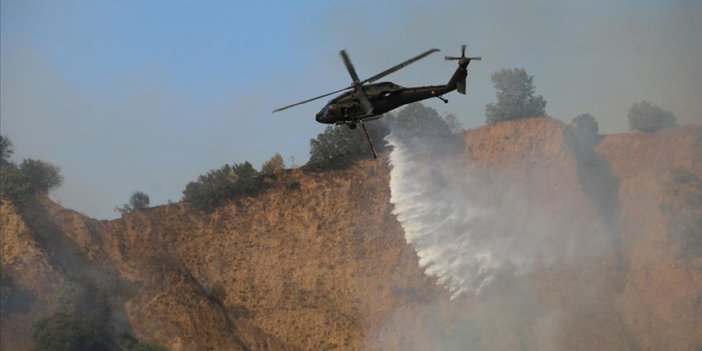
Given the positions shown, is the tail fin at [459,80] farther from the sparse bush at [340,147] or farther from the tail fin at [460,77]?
the sparse bush at [340,147]

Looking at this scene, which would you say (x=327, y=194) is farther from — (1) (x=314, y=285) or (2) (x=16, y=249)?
(2) (x=16, y=249)

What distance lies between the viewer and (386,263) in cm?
5394

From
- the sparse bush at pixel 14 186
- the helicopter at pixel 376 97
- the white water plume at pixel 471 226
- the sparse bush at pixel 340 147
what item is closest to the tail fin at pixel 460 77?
the helicopter at pixel 376 97

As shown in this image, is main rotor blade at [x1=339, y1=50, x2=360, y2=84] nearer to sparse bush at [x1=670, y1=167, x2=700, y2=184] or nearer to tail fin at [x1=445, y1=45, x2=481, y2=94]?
tail fin at [x1=445, y1=45, x2=481, y2=94]

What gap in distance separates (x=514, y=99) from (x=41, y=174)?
39984 mm

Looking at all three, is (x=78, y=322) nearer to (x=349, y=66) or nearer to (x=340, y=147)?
(x=340, y=147)

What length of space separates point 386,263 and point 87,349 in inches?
784

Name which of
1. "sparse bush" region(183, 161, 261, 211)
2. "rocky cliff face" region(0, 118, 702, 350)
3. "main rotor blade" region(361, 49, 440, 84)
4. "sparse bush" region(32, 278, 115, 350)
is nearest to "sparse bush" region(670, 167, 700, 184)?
"rocky cliff face" region(0, 118, 702, 350)

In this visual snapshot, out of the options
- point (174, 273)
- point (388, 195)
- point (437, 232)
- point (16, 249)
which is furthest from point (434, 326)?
point (16, 249)

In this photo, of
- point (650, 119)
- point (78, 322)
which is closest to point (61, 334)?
point (78, 322)

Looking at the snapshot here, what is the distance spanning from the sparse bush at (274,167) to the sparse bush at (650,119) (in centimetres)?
3074

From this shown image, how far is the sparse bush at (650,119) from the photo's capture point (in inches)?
2653

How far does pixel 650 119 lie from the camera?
222ft

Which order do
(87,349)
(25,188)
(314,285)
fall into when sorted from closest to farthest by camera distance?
(87,349) < (314,285) < (25,188)
